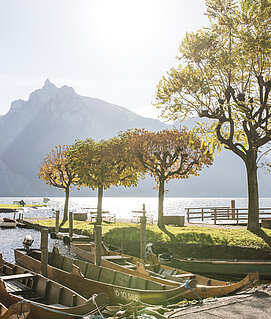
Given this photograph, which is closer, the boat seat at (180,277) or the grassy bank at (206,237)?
the boat seat at (180,277)

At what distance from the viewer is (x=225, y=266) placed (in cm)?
1858

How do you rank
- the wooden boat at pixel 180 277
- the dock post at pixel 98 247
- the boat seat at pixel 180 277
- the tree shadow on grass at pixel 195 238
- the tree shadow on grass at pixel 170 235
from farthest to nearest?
the tree shadow on grass at pixel 170 235 < the tree shadow on grass at pixel 195 238 < the dock post at pixel 98 247 < the boat seat at pixel 180 277 < the wooden boat at pixel 180 277

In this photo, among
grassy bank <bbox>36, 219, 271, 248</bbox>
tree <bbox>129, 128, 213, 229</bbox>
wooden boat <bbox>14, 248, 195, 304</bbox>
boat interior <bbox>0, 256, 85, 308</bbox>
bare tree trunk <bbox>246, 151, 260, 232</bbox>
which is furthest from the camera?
tree <bbox>129, 128, 213, 229</bbox>

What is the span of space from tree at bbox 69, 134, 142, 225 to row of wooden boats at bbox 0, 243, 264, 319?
21.2m

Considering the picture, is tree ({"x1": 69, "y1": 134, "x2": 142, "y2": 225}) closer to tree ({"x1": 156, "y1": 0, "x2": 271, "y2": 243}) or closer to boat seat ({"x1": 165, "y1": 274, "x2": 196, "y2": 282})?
tree ({"x1": 156, "y1": 0, "x2": 271, "y2": 243})

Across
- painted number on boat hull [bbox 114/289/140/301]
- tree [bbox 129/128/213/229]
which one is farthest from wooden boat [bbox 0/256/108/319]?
tree [bbox 129/128/213/229]

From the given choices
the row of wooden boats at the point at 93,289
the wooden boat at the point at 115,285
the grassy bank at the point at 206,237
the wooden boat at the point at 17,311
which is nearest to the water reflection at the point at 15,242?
the grassy bank at the point at 206,237

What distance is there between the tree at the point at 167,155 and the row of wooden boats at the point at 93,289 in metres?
17.6

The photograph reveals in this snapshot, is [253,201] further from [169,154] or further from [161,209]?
[169,154]

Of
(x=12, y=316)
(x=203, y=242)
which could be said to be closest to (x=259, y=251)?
(x=203, y=242)

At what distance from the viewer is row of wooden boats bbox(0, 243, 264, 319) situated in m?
11.0

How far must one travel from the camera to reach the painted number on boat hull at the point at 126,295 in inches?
501

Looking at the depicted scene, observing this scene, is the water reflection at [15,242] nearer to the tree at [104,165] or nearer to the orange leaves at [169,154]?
the tree at [104,165]

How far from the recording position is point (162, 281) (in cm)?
1420
